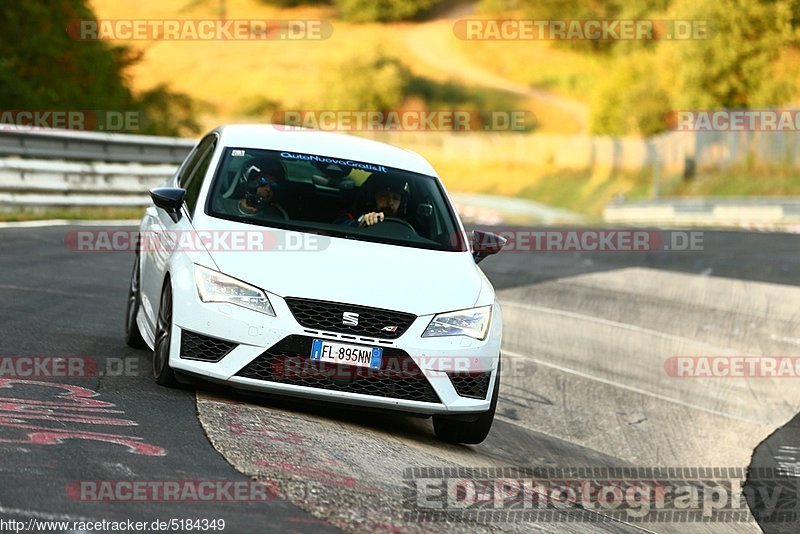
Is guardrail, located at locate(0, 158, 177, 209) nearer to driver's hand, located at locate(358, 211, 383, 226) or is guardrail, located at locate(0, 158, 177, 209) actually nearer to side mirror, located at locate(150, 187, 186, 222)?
side mirror, located at locate(150, 187, 186, 222)

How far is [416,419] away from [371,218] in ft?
5.20

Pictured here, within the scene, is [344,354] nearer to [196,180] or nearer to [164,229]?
[164,229]

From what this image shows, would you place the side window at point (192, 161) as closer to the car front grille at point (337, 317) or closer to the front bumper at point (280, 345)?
the front bumper at point (280, 345)

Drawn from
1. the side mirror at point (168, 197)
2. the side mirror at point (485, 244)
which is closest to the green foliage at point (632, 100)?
the side mirror at point (485, 244)

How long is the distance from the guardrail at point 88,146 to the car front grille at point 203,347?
13.7 metres

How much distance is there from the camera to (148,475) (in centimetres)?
625

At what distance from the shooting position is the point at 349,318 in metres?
7.89

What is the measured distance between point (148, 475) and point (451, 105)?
89917 mm

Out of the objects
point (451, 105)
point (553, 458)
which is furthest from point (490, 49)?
point (553, 458)

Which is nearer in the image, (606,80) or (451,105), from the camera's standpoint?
(606,80)

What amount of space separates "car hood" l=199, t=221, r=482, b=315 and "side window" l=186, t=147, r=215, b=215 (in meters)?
0.59

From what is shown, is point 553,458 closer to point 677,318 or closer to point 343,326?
point 343,326

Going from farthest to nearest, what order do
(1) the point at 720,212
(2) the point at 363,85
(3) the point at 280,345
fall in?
1. (2) the point at 363,85
2. (1) the point at 720,212
3. (3) the point at 280,345

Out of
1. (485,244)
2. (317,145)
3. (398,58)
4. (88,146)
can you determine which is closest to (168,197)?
(317,145)
